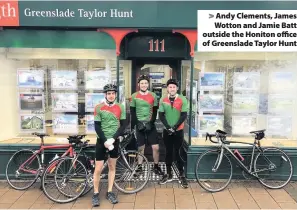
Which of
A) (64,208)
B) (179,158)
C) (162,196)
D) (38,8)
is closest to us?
(64,208)

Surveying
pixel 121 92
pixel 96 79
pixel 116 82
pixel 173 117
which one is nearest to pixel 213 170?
pixel 173 117

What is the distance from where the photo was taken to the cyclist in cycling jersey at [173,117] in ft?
17.3

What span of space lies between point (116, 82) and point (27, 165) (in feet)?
6.42

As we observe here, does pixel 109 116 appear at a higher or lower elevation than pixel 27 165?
higher

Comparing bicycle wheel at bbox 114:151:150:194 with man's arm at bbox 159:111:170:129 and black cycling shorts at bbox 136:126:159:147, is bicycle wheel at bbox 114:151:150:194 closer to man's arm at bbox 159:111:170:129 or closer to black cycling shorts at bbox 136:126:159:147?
black cycling shorts at bbox 136:126:159:147

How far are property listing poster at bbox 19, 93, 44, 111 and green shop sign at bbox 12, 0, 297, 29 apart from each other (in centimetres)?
122

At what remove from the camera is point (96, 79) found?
5848 millimetres

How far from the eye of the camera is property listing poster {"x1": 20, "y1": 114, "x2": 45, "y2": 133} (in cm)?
592

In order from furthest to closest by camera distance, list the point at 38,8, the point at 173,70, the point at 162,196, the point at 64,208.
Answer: the point at 173,70 → the point at 38,8 → the point at 162,196 → the point at 64,208

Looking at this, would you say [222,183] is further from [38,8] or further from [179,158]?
[38,8]

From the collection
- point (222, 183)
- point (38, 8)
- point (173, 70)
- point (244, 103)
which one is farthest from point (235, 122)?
point (38, 8)

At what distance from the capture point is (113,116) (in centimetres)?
470

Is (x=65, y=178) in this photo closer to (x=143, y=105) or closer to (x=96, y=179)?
(x=96, y=179)

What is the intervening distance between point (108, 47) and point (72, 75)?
0.81 metres
